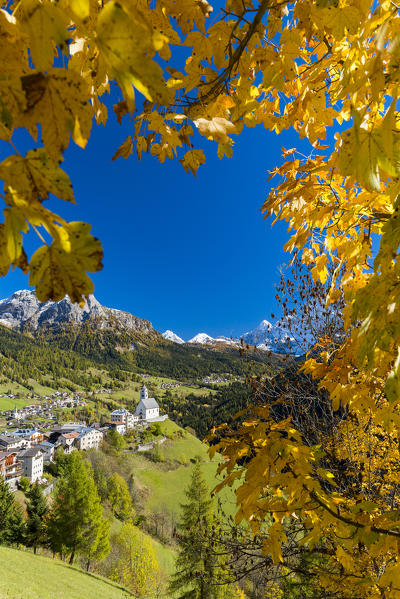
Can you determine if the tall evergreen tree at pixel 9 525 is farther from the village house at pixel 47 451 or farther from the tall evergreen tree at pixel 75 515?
the village house at pixel 47 451

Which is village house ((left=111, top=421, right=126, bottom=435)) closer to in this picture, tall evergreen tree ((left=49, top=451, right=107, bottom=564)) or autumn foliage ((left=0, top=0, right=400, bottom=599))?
tall evergreen tree ((left=49, top=451, right=107, bottom=564))

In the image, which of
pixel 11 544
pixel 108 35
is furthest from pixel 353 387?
pixel 11 544

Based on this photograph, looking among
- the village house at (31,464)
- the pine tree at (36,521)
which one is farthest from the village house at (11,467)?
the pine tree at (36,521)

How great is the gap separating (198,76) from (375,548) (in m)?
2.53

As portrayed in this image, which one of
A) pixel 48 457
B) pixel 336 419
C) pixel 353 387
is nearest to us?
pixel 353 387

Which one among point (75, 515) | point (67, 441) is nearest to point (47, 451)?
point (67, 441)

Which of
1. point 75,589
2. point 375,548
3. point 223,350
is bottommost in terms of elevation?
point 75,589

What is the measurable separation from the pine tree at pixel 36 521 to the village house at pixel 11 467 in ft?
66.6

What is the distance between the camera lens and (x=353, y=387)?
2.07m

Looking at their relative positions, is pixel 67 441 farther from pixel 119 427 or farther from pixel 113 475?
pixel 113 475

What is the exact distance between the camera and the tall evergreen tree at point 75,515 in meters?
25.2

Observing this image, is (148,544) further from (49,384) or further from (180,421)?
(49,384)

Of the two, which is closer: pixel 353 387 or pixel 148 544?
pixel 353 387

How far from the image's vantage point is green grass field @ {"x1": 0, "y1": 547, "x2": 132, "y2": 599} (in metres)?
15.5
